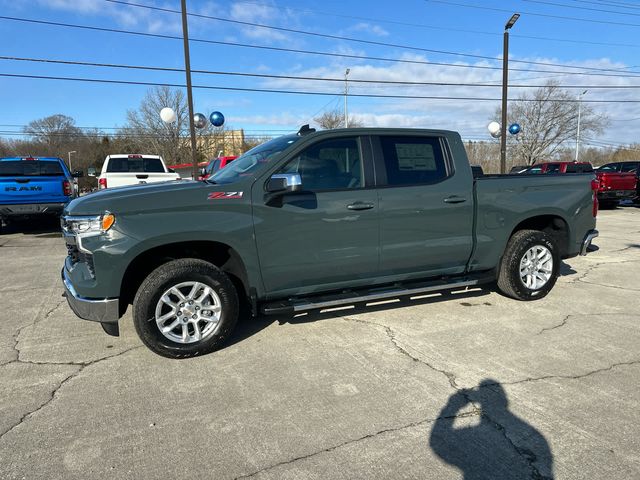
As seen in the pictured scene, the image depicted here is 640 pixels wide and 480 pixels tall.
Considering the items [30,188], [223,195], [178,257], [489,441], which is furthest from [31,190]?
[489,441]

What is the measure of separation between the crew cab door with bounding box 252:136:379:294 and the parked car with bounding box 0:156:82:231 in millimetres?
8779

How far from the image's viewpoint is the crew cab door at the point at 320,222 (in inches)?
154

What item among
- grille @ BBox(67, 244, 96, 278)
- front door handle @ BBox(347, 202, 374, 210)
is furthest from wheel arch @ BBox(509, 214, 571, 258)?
grille @ BBox(67, 244, 96, 278)

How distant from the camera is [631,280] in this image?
6.28 meters

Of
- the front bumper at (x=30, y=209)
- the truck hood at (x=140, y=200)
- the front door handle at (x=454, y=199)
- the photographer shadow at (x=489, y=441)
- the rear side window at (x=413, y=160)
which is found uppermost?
the rear side window at (x=413, y=160)

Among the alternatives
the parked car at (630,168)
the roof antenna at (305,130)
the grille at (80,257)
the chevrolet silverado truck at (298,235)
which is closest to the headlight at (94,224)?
the chevrolet silverado truck at (298,235)

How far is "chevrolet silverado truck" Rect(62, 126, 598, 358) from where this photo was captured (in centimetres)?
359

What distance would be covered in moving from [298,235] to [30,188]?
9.25 meters

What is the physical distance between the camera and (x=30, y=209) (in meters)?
10.3

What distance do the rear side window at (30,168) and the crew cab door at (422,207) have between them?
978cm

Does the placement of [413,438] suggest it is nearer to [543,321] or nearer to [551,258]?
[543,321]

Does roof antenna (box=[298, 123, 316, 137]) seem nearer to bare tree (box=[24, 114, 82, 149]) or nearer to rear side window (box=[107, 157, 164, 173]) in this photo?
rear side window (box=[107, 157, 164, 173])

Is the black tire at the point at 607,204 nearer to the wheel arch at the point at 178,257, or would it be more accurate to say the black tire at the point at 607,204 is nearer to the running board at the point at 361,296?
the running board at the point at 361,296

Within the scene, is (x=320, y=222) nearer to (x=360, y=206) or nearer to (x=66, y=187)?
(x=360, y=206)
